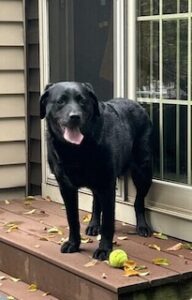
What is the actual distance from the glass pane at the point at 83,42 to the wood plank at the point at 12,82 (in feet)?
1.36

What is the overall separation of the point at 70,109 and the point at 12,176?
9.04ft

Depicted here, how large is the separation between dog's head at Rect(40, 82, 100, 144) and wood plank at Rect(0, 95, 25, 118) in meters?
2.33

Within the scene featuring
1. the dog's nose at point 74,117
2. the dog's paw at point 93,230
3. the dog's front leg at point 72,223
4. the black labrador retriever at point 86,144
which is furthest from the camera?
the dog's paw at point 93,230

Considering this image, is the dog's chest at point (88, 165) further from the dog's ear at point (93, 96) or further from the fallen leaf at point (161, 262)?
the fallen leaf at point (161, 262)

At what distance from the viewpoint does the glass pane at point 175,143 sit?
482 cm

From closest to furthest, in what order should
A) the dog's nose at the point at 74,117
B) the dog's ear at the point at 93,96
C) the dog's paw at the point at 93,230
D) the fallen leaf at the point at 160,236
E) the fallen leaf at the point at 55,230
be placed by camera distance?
the dog's nose at the point at 74,117
the dog's ear at the point at 93,96
the fallen leaf at the point at 160,236
the dog's paw at the point at 93,230
the fallen leaf at the point at 55,230

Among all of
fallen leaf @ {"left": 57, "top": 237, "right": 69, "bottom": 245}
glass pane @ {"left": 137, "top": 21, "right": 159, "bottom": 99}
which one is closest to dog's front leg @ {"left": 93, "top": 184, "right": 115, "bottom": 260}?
fallen leaf @ {"left": 57, "top": 237, "right": 69, "bottom": 245}

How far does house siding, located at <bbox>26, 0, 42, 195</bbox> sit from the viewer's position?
6.45 metres

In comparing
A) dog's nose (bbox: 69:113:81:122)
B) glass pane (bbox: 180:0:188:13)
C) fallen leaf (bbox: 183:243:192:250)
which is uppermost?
glass pane (bbox: 180:0:188:13)

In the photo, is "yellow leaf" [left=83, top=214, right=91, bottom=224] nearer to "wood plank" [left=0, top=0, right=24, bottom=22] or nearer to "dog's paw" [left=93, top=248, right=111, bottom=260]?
"dog's paw" [left=93, top=248, right=111, bottom=260]

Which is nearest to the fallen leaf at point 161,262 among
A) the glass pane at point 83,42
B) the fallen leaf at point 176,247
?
the fallen leaf at point 176,247

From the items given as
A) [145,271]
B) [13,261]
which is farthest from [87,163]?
[13,261]

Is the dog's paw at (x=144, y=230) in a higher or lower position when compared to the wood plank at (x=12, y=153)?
lower

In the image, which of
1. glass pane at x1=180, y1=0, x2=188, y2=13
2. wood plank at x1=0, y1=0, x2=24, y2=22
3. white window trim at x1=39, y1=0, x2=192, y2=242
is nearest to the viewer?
glass pane at x1=180, y1=0, x2=188, y2=13
